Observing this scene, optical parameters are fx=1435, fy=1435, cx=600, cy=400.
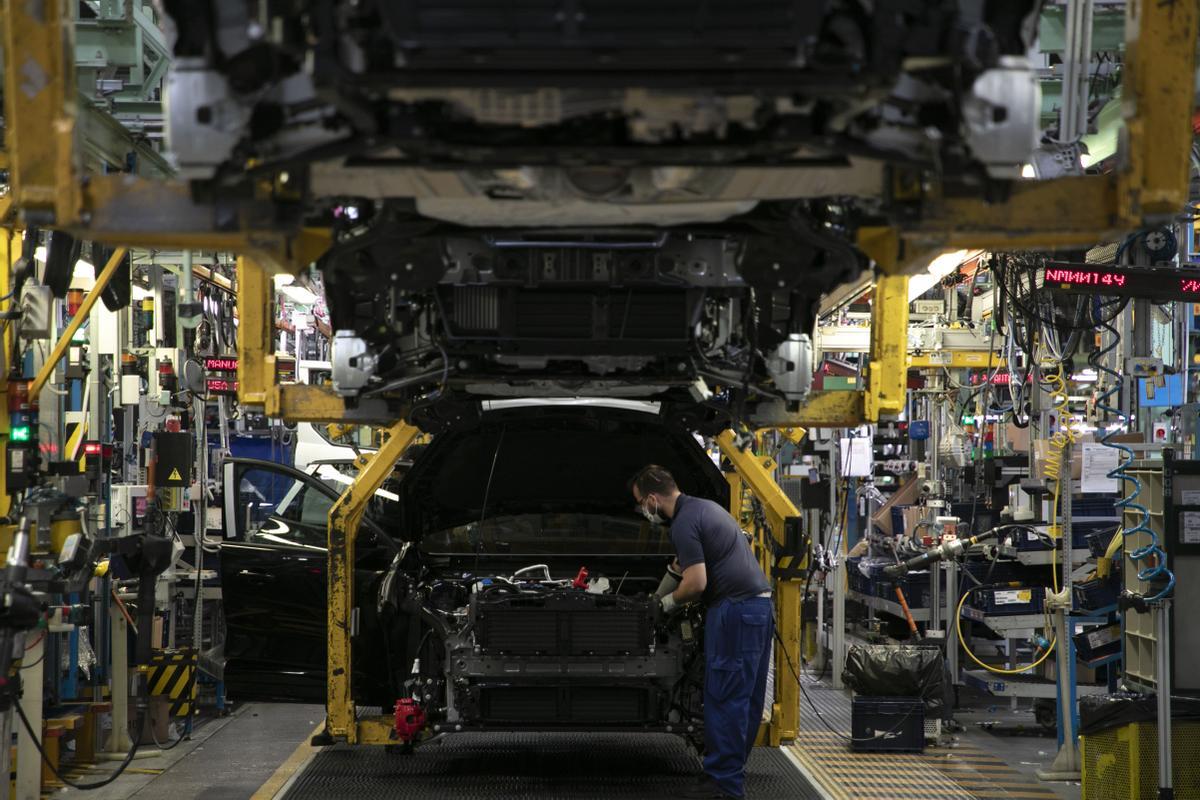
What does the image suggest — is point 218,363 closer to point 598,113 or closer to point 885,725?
point 885,725

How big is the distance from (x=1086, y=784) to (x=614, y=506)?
2.78 meters

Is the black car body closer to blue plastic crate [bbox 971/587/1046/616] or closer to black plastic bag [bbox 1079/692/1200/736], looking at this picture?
black plastic bag [bbox 1079/692/1200/736]

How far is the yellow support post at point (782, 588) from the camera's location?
699 cm

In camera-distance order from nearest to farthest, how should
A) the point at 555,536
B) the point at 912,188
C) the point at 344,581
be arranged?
the point at 912,188
the point at 344,581
the point at 555,536

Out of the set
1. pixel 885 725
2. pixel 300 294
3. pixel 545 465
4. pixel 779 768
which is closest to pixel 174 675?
pixel 545 465

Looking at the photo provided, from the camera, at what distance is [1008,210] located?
3.97 metres

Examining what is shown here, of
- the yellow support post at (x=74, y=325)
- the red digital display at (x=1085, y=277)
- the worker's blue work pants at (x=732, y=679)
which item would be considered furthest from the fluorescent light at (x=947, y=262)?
the yellow support post at (x=74, y=325)

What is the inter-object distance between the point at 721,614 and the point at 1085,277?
2387 millimetres

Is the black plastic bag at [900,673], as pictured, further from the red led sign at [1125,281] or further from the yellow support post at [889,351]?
the red led sign at [1125,281]

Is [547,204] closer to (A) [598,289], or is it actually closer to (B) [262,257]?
(B) [262,257]

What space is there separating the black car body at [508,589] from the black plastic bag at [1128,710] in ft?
6.09

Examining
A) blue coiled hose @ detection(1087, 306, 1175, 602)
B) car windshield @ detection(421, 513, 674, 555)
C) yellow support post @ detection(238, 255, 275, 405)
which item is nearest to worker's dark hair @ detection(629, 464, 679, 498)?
car windshield @ detection(421, 513, 674, 555)

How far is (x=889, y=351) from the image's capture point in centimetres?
669

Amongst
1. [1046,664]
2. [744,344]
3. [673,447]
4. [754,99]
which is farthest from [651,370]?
[1046,664]
